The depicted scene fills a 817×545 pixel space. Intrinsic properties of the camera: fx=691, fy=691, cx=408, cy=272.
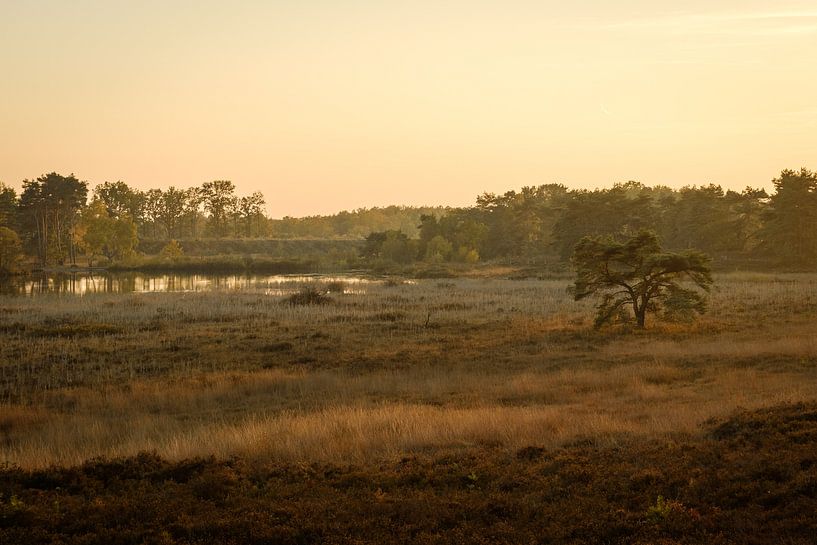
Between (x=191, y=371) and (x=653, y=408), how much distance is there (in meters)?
15.9

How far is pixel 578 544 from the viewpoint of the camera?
7980mm

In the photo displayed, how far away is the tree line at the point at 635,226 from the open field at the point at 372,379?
29405mm

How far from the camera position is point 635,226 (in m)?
102

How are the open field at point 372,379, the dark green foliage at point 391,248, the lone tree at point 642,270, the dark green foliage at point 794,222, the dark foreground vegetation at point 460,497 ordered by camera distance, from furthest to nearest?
the dark green foliage at point 391,248 → the dark green foliage at point 794,222 → the lone tree at point 642,270 → the open field at point 372,379 → the dark foreground vegetation at point 460,497

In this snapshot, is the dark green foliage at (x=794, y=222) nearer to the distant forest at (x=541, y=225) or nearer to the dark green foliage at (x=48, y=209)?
the distant forest at (x=541, y=225)

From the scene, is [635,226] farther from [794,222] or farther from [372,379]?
[372,379]

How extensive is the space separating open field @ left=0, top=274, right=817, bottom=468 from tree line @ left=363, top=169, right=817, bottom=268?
29.4 metres

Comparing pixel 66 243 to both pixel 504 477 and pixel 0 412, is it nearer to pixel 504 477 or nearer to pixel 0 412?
pixel 0 412

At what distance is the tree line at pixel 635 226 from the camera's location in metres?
85.6

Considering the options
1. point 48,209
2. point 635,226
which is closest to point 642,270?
point 635,226

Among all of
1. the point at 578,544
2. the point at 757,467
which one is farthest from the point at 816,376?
the point at 578,544

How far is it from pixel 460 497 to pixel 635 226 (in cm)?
9798

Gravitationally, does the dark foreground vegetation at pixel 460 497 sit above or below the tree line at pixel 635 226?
below

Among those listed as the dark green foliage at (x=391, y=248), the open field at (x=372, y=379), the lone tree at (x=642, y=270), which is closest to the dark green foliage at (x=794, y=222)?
the open field at (x=372, y=379)
